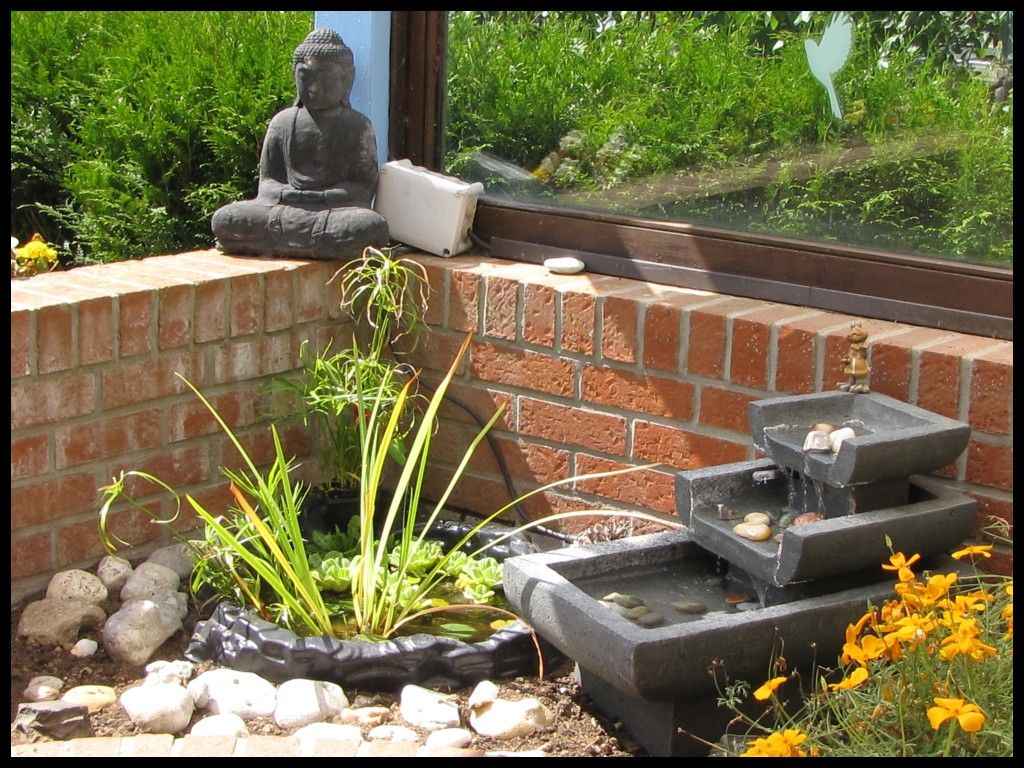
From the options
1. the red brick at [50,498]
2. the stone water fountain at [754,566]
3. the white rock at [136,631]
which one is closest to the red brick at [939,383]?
the stone water fountain at [754,566]

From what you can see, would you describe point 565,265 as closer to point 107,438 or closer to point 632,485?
point 632,485

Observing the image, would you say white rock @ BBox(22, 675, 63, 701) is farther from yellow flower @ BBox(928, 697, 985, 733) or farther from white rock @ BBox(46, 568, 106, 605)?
yellow flower @ BBox(928, 697, 985, 733)

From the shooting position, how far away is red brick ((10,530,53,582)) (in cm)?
323

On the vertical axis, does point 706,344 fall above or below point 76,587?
above

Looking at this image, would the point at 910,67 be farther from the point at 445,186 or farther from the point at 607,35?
the point at 445,186

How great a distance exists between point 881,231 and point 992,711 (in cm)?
135

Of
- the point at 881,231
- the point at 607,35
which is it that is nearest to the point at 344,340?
the point at 607,35

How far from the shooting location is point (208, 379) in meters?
3.55

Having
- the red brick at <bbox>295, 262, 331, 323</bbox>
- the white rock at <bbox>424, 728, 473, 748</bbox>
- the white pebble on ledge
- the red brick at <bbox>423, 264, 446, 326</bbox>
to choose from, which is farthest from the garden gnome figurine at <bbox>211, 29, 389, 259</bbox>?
the white rock at <bbox>424, 728, 473, 748</bbox>

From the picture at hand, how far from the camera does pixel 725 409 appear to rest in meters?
3.32

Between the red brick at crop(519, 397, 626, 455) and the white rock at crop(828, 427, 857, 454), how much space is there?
785 millimetres

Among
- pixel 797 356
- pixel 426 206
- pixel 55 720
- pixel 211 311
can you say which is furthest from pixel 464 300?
pixel 55 720

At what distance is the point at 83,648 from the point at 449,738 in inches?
37.1

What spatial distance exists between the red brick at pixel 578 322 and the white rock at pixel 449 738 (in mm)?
1192
